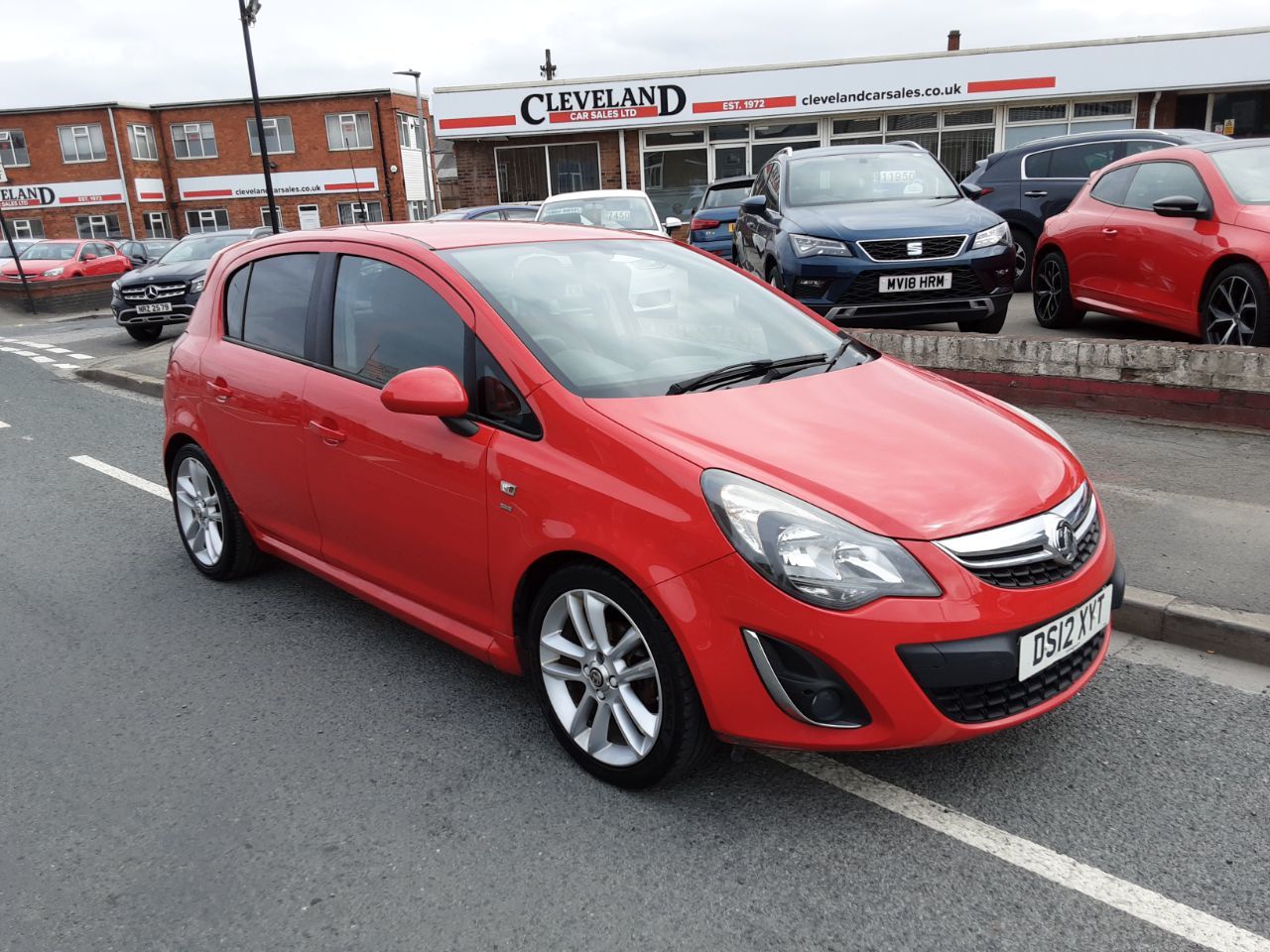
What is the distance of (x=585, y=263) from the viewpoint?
374cm

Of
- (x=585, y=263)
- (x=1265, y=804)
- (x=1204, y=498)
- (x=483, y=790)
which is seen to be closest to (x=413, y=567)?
(x=483, y=790)

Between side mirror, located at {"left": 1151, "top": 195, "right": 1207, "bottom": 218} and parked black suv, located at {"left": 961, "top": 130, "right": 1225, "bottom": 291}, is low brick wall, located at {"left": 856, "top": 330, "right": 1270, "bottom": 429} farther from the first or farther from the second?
parked black suv, located at {"left": 961, "top": 130, "right": 1225, "bottom": 291}

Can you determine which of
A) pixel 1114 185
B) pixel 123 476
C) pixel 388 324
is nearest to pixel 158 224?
pixel 123 476

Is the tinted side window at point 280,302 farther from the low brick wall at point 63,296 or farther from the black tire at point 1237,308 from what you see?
the low brick wall at point 63,296

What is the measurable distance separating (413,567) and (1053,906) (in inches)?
84.9

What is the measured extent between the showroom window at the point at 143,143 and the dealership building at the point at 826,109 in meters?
27.4

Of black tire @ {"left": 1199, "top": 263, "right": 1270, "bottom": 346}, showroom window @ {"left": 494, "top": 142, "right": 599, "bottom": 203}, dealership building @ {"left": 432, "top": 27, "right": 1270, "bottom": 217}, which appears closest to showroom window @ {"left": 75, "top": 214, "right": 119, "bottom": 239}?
dealership building @ {"left": 432, "top": 27, "right": 1270, "bottom": 217}

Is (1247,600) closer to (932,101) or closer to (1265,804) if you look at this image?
(1265,804)

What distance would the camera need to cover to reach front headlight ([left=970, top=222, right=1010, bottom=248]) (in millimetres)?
7727

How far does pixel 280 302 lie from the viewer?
166 inches

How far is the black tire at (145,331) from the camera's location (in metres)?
15.5

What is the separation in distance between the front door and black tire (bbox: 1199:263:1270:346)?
5.27m

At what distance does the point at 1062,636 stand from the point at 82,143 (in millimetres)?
54751

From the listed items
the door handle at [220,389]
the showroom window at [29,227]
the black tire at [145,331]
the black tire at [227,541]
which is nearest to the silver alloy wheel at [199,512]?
the black tire at [227,541]
